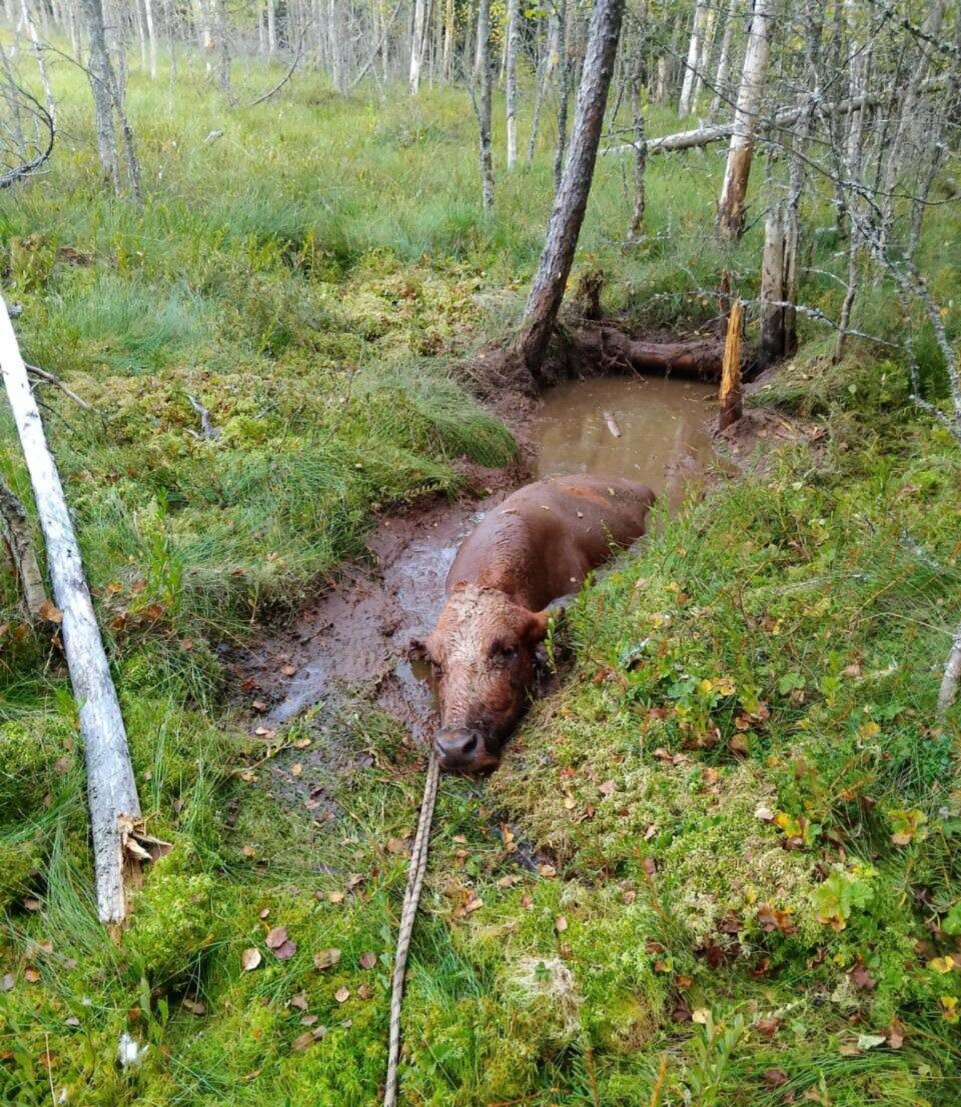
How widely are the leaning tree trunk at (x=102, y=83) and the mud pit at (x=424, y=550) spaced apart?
7.33m

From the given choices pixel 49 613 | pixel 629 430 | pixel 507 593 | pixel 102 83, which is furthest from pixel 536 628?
pixel 102 83

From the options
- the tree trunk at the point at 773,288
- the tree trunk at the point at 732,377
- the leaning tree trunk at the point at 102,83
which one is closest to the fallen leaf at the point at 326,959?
the tree trunk at the point at 732,377

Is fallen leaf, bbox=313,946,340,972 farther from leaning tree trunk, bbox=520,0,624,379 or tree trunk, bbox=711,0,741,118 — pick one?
leaning tree trunk, bbox=520,0,624,379

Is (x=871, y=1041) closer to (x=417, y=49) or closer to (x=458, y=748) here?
(x=458, y=748)

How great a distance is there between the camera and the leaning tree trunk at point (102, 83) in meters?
10.1

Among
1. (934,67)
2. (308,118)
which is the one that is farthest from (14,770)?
(308,118)

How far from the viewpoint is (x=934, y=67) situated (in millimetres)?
8453

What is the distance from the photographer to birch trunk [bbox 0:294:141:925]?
10.9 ft

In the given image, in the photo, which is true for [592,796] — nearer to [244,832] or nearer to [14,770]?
[244,832]

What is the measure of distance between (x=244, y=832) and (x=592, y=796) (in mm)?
1705

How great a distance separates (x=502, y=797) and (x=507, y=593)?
58.1 inches

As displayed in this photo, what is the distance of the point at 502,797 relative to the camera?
4078mm

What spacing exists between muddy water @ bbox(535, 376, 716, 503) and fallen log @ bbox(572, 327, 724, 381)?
15cm

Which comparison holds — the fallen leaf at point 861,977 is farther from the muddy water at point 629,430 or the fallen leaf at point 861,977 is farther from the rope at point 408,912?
the muddy water at point 629,430
